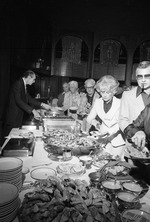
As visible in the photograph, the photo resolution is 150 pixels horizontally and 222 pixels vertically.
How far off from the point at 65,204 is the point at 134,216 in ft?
1.20

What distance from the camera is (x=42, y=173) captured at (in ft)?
5.08

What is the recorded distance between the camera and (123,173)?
146 cm

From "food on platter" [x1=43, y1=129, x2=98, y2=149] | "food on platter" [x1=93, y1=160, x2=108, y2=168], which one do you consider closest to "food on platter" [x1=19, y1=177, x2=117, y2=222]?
"food on platter" [x1=93, y1=160, x2=108, y2=168]

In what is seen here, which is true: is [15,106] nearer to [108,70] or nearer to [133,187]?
[133,187]

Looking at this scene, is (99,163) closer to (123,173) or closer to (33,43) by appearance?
(123,173)

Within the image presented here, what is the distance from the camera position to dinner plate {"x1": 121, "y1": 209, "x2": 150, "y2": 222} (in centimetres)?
96

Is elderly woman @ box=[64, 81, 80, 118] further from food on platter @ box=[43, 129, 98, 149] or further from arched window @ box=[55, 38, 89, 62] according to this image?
arched window @ box=[55, 38, 89, 62]

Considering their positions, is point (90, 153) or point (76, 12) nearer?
point (90, 153)

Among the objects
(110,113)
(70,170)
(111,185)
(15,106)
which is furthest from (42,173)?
(15,106)

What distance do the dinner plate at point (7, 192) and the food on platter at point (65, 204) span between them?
78 millimetres

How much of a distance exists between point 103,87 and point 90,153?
110 centimetres

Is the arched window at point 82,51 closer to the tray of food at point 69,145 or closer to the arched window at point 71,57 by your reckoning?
the arched window at point 71,57

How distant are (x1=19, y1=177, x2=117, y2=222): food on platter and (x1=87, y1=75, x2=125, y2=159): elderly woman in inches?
62.1

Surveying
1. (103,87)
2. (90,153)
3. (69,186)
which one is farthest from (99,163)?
(103,87)
